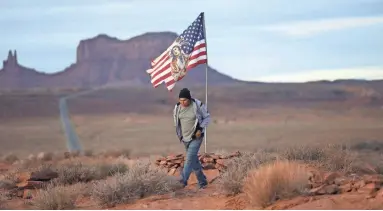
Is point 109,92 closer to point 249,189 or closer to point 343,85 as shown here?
point 343,85

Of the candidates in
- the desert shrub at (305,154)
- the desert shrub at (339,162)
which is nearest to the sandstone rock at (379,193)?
the desert shrub at (339,162)

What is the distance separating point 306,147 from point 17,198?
6355 millimetres

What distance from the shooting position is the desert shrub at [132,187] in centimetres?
1388

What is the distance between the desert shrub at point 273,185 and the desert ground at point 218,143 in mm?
26

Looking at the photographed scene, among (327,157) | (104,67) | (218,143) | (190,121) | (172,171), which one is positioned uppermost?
(104,67)

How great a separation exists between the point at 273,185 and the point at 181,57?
6424 mm

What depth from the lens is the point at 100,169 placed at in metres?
19.6

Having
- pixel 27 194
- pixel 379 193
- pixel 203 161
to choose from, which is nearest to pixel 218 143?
pixel 203 161

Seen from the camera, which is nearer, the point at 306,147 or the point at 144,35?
the point at 306,147

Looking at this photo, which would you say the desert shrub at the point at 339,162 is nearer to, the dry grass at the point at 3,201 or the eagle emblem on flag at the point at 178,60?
the eagle emblem on flag at the point at 178,60

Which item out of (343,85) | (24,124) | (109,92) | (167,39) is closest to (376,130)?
(24,124)

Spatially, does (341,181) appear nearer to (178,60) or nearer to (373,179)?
(373,179)

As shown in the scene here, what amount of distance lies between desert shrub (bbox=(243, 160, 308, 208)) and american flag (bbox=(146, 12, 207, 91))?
5548 millimetres

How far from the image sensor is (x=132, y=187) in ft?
46.7
